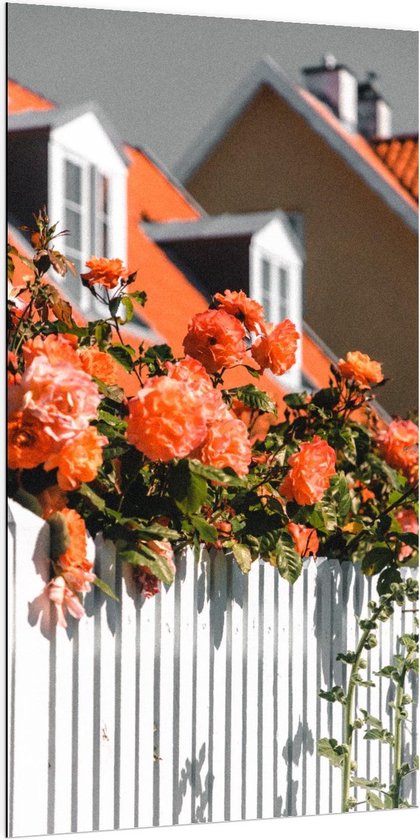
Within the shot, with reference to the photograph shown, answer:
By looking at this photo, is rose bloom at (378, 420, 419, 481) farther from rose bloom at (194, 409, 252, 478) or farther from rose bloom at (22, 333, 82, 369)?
rose bloom at (22, 333, 82, 369)

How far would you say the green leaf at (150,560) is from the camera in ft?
5.34

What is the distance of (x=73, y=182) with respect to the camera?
4.21 meters

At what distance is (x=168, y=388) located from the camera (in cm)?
157

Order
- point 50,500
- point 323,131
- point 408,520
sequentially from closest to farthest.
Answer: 1. point 50,500
2. point 408,520
3. point 323,131

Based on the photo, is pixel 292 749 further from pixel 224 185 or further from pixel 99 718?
pixel 224 185

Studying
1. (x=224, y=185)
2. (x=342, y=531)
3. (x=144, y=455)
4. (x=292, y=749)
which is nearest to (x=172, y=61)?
(x=342, y=531)

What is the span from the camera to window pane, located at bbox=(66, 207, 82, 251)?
4004mm

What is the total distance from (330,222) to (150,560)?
154 inches

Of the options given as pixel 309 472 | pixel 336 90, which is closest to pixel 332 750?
pixel 309 472

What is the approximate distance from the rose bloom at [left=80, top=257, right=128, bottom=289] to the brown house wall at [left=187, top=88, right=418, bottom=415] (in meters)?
1.86

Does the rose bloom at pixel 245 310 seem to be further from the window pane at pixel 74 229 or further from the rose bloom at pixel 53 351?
the window pane at pixel 74 229

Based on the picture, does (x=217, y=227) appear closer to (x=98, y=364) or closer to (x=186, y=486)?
(x=98, y=364)

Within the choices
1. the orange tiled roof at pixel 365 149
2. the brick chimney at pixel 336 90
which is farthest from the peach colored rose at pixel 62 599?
the orange tiled roof at pixel 365 149

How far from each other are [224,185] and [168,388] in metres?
4.09
